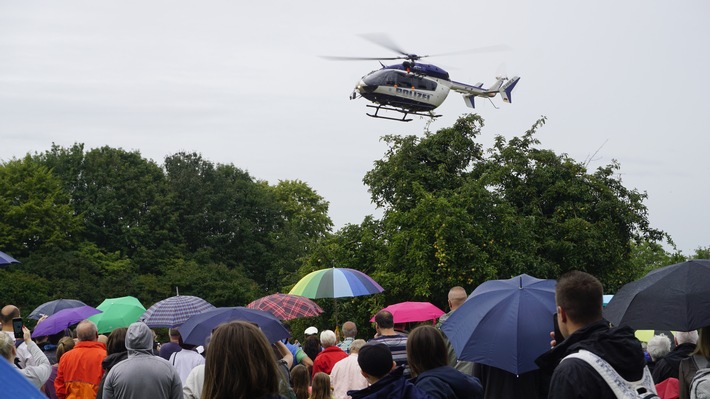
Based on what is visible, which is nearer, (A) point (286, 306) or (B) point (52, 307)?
(A) point (286, 306)

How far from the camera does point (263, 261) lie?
2785 inches

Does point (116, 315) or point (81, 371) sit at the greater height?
point (116, 315)

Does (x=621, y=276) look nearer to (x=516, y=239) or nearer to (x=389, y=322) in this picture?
(x=516, y=239)

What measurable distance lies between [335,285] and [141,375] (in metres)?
9.30

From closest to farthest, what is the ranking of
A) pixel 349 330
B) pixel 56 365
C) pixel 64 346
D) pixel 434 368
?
pixel 434 368, pixel 56 365, pixel 64 346, pixel 349 330

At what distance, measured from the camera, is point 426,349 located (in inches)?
236

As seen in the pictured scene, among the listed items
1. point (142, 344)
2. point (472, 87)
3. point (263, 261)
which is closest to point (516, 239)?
point (472, 87)

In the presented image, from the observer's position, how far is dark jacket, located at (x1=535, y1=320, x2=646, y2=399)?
3.90 meters

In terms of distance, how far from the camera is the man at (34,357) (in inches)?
280

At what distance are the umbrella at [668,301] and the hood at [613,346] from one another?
2.60 meters

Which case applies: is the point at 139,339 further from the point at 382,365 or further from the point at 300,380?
the point at 300,380

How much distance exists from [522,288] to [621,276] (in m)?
34.8

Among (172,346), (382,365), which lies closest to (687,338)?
(382,365)

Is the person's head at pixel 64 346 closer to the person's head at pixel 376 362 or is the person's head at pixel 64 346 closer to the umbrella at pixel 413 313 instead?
the person's head at pixel 376 362
